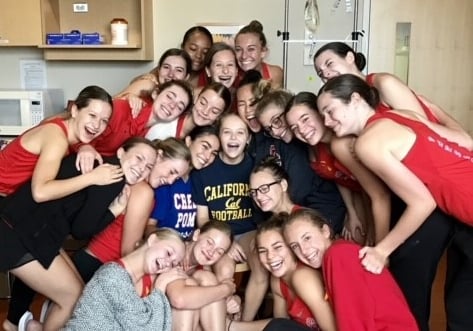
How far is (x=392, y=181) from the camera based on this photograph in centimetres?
166

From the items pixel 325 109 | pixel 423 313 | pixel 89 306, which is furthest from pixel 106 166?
pixel 423 313

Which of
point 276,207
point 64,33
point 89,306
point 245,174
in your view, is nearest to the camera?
point 89,306

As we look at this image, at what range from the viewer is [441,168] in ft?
5.54

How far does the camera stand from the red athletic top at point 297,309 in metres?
1.85

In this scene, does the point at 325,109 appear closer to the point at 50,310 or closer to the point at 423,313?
the point at 423,313

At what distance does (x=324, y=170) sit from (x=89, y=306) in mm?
1011

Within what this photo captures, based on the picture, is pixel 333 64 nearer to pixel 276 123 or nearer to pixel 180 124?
pixel 276 123

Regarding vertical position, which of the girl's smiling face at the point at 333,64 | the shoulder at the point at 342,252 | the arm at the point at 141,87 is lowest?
the shoulder at the point at 342,252

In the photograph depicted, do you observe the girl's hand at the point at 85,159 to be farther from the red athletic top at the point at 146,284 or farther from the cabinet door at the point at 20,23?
the cabinet door at the point at 20,23

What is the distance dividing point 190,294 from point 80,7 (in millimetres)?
2560

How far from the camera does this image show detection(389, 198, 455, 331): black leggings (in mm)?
1830

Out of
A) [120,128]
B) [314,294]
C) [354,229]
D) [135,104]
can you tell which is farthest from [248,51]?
[314,294]

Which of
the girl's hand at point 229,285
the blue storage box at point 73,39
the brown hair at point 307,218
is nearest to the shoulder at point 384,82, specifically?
the brown hair at point 307,218

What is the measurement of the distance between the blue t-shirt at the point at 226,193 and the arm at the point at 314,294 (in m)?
0.45
